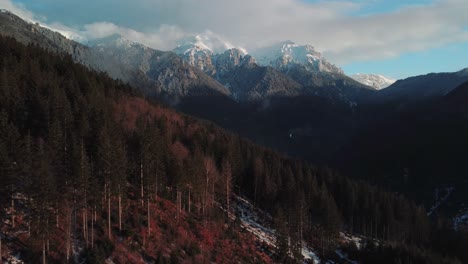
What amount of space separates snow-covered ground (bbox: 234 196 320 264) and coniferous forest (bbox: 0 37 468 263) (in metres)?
2.97

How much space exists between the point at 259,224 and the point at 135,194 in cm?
3262

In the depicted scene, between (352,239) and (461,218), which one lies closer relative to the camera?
(352,239)

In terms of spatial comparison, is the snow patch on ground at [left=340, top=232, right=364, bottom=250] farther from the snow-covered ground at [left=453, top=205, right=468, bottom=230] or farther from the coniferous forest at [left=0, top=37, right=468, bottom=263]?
the snow-covered ground at [left=453, top=205, right=468, bottom=230]

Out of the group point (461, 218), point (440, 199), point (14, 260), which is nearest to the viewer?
point (14, 260)

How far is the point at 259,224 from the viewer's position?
86.1 meters

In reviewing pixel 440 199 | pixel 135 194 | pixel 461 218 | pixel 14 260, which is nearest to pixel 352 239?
pixel 135 194

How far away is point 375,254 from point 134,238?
53520 millimetres

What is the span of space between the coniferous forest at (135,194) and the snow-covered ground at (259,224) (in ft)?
9.73

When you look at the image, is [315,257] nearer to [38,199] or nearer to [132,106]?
[38,199]

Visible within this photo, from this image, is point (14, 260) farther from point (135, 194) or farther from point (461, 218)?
point (461, 218)

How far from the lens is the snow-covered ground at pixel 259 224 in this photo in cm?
7588

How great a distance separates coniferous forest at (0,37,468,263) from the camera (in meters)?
44.8

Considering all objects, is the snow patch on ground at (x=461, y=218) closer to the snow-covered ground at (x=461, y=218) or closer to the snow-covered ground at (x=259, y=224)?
the snow-covered ground at (x=461, y=218)

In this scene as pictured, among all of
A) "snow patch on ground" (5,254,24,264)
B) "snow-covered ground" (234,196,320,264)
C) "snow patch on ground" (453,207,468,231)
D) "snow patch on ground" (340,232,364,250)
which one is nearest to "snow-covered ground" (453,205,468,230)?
"snow patch on ground" (453,207,468,231)
